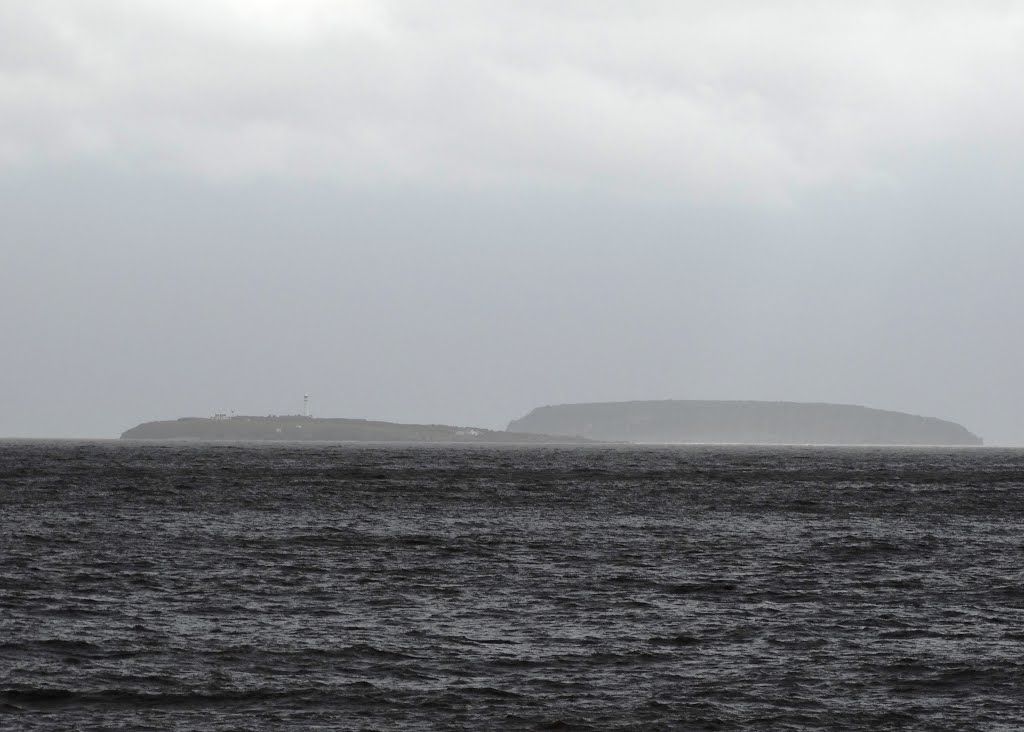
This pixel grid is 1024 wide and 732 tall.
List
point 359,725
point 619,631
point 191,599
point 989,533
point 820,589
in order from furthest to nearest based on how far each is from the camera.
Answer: point 989,533, point 820,589, point 191,599, point 619,631, point 359,725

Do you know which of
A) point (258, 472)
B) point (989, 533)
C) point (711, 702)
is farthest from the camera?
point (258, 472)

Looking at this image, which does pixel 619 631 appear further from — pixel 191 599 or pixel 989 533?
pixel 989 533

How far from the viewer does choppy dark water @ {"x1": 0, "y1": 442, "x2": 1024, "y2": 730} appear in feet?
86.2

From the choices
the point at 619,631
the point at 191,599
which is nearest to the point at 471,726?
the point at 619,631

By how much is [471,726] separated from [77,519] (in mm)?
47849

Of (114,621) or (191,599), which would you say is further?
(191,599)

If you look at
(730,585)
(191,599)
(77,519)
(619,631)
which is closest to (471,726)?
(619,631)

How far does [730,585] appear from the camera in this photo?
145 feet

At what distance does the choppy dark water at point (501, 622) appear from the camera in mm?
26281

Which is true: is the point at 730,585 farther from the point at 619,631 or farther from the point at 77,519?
the point at 77,519

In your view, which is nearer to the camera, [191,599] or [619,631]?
[619,631]

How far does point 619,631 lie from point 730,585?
1053cm

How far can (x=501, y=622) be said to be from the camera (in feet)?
117

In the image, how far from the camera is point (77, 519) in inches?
2655
